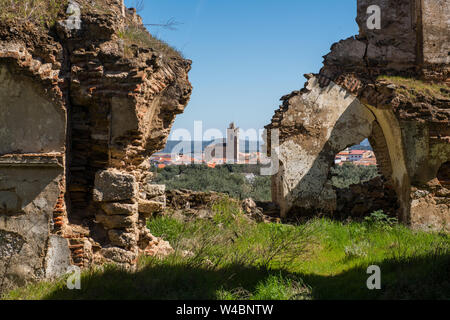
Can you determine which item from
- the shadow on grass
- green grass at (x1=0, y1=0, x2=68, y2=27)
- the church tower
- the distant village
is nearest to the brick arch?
the shadow on grass

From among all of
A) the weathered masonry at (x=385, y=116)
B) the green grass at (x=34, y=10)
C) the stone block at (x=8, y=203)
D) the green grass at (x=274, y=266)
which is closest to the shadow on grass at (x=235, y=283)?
the green grass at (x=274, y=266)

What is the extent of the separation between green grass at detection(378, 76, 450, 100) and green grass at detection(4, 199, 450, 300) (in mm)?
2646

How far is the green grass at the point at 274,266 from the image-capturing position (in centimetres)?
434

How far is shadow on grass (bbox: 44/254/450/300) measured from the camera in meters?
4.22

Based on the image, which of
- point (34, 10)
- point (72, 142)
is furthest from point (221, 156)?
point (34, 10)

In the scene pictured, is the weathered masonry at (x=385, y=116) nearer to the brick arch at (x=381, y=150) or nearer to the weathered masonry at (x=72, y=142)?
the brick arch at (x=381, y=150)

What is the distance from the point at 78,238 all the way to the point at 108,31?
2528 mm

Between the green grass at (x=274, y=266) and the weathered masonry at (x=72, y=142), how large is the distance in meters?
0.42

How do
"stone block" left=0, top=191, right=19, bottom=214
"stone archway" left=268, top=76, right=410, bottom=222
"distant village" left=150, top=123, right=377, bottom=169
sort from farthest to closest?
"distant village" left=150, top=123, right=377, bottom=169 → "stone archway" left=268, top=76, right=410, bottom=222 → "stone block" left=0, top=191, right=19, bottom=214

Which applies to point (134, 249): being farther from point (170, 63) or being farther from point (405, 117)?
point (405, 117)

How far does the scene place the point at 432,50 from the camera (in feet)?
28.2

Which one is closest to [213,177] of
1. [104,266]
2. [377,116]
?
[377,116]

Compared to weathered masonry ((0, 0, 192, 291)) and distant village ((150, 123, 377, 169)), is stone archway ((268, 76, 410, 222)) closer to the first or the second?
weathered masonry ((0, 0, 192, 291))

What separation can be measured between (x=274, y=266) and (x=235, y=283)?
1.00 meters
